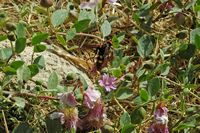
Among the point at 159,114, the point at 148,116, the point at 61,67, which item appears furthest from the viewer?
the point at 61,67

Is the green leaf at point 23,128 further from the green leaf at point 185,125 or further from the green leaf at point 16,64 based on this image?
the green leaf at point 185,125

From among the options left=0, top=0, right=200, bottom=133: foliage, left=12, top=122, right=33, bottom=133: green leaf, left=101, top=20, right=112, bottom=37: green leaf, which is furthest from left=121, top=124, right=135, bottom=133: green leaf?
left=101, top=20, right=112, bottom=37: green leaf

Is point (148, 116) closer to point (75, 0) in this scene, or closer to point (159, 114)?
point (159, 114)

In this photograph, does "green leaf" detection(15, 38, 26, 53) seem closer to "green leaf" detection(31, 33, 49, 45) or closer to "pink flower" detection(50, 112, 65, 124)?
"green leaf" detection(31, 33, 49, 45)

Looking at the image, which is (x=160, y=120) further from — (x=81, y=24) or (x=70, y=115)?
(x=81, y=24)

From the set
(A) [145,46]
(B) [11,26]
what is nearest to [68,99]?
(B) [11,26]

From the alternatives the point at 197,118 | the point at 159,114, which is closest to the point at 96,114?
the point at 159,114

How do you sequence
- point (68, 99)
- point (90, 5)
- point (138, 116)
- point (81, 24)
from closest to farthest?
point (68, 99)
point (138, 116)
point (81, 24)
point (90, 5)
